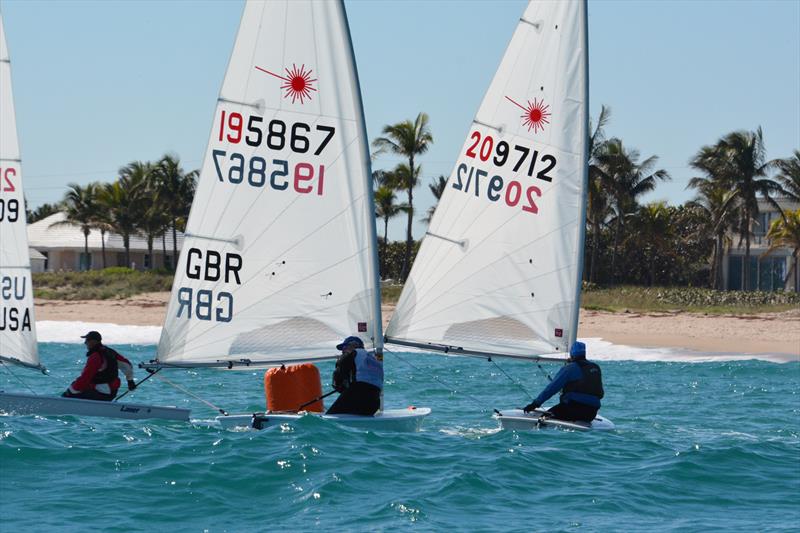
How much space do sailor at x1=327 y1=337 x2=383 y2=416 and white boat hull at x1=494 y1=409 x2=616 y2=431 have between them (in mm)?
1830

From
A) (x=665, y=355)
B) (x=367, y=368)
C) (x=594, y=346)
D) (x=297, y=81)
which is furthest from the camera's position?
(x=594, y=346)

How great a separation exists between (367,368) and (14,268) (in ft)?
15.0

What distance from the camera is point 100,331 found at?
36781 mm

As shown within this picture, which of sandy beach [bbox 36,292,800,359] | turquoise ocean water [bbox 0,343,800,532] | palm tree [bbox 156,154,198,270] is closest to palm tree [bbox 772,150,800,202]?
sandy beach [bbox 36,292,800,359]

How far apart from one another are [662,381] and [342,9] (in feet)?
44.7

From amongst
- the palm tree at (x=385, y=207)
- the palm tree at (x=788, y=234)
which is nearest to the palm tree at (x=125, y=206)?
the palm tree at (x=385, y=207)

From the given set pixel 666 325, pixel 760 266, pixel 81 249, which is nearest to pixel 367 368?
pixel 666 325

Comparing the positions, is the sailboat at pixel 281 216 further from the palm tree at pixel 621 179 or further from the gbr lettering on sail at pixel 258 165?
the palm tree at pixel 621 179

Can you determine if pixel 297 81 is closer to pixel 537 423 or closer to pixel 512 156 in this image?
pixel 512 156

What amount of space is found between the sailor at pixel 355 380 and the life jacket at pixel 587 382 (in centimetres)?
226

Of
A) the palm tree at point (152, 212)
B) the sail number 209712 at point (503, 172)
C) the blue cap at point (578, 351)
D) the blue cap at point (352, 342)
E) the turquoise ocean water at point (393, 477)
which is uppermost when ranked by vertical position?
the palm tree at point (152, 212)

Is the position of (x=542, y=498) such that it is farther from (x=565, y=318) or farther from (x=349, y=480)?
(x=565, y=318)

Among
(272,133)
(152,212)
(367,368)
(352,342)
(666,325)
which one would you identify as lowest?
(367,368)

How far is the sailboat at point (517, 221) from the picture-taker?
1539 centimetres
